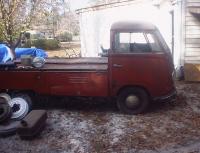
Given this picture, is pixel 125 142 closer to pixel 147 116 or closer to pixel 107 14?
pixel 147 116


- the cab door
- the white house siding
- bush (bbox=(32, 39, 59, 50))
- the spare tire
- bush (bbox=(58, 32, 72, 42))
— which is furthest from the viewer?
bush (bbox=(58, 32, 72, 42))

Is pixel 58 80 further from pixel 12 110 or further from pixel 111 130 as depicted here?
pixel 111 130

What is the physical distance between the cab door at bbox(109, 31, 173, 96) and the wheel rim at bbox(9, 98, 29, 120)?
83.6 inches

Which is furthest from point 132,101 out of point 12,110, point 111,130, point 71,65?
point 12,110

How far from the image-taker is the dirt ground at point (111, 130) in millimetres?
7340

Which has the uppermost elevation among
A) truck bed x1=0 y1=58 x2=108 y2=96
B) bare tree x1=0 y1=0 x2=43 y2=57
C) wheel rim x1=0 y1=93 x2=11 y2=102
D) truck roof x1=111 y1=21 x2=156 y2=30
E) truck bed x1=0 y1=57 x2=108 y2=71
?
bare tree x1=0 y1=0 x2=43 y2=57

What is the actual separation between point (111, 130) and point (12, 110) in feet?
7.90

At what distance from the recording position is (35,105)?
10.1m

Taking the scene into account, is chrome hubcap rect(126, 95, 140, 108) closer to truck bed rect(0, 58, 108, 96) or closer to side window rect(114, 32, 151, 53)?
truck bed rect(0, 58, 108, 96)

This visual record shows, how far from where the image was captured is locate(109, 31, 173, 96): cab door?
910 cm

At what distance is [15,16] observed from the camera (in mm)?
17906

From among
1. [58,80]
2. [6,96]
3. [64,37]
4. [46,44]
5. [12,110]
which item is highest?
[64,37]

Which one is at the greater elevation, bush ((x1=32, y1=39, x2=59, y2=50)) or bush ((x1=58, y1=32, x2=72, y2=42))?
bush ((x1=58, y1=32, x2=72, y2=42))

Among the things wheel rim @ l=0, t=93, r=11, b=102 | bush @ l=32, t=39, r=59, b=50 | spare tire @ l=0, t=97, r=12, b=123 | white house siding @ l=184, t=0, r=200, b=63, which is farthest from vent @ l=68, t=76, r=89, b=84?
bush @ l=32, t=39, r=59, b=50
